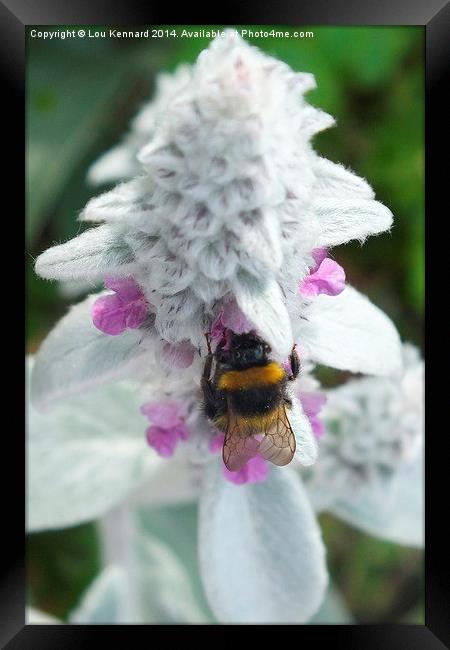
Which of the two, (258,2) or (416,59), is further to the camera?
(416,59)

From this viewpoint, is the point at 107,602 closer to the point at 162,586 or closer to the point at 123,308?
the point at 162,586

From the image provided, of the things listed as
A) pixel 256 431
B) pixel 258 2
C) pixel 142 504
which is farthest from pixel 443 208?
pixel 142 504

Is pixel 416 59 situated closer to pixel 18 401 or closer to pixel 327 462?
pixel 327 462

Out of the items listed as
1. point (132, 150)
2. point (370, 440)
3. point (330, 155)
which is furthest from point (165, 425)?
point (330, 155)

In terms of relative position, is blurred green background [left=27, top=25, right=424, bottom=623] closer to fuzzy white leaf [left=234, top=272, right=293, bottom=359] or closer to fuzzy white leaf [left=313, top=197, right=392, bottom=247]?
fuzzy white leaf [left=313, top=197, right=392, bottom=247]

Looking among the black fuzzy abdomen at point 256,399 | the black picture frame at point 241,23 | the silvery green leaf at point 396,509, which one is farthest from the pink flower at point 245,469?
the silvery green leaf at point 396,509
